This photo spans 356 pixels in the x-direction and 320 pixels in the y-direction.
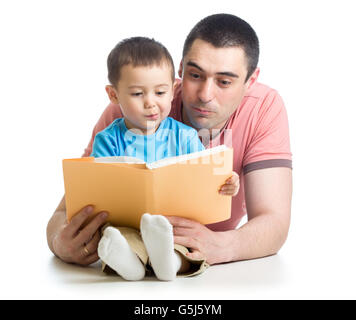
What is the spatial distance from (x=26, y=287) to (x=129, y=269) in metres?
0.39

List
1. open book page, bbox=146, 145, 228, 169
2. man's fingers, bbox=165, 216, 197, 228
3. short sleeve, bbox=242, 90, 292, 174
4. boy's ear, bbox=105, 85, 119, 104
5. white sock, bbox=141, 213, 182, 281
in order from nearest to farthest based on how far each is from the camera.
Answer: white sock, bbox=141, 213, 182, 281 < open book page, bbox=146, 145, 228, 169 < man's fingers, bbox=165, 216, 197, 228 < boy's ear, bbox=105, 85, 119, 104 < short sleeve, bbox=242, 90, 292, 174

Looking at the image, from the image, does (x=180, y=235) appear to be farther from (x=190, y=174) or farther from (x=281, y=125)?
(x=281, y=125)

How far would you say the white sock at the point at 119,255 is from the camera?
187 centimetres

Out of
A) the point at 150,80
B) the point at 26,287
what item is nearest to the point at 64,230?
the point at 26,287

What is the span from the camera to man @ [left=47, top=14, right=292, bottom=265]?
7.27 feet

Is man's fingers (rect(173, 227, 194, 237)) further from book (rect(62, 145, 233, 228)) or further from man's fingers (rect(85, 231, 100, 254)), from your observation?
man's fingers (rect(85, 231, 100, 254))

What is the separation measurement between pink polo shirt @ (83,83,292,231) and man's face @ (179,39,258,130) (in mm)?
142

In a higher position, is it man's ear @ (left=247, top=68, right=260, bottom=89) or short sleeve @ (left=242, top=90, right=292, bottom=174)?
man's ear @ (left=247, top=68, right=260, bottom=89)

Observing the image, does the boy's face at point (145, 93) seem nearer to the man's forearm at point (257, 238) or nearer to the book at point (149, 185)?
the book at point (149, 185)

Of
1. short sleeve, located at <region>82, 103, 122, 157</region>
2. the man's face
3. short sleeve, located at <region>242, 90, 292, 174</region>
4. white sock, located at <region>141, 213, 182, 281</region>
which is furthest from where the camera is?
short sleeve, located at <region>82, 103, 122, 157</region>

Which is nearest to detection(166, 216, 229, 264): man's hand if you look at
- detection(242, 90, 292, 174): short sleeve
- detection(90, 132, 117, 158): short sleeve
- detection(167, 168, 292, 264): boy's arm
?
detection(167, 168, 292, 264): boy's arm

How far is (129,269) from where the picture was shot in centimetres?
199

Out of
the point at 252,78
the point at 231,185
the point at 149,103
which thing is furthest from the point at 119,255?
the point at 252,78

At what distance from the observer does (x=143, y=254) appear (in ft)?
6.50
